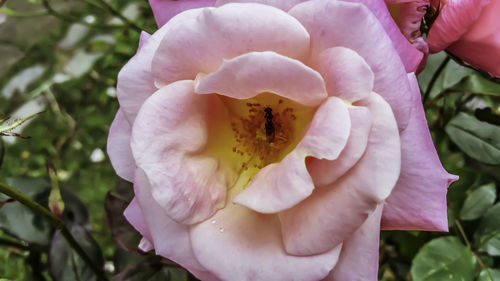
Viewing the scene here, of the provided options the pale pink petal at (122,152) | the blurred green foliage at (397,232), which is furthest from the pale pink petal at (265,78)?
the blurred green foliage at (397,232)

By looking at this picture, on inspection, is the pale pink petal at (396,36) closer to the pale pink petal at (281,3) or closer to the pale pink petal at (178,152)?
the pale pink petal at (281,3)

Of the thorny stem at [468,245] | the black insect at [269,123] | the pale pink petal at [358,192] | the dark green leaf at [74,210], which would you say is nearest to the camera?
the pale pink petal at [358,192]

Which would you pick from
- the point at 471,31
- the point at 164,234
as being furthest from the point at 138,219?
the point at 471,31

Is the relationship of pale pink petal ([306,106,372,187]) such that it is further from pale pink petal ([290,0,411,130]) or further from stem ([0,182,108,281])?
stem ([0,182,108,281])

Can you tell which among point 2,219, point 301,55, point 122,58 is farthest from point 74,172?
point 301,55

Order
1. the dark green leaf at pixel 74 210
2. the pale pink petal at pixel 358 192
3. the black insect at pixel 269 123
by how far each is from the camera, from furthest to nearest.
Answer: the dark green leaf at pixel 74 210
the black insect at pixel 269 123
the pale pink petal at pixel 358 192

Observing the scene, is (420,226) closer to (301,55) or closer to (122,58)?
(301,55)
